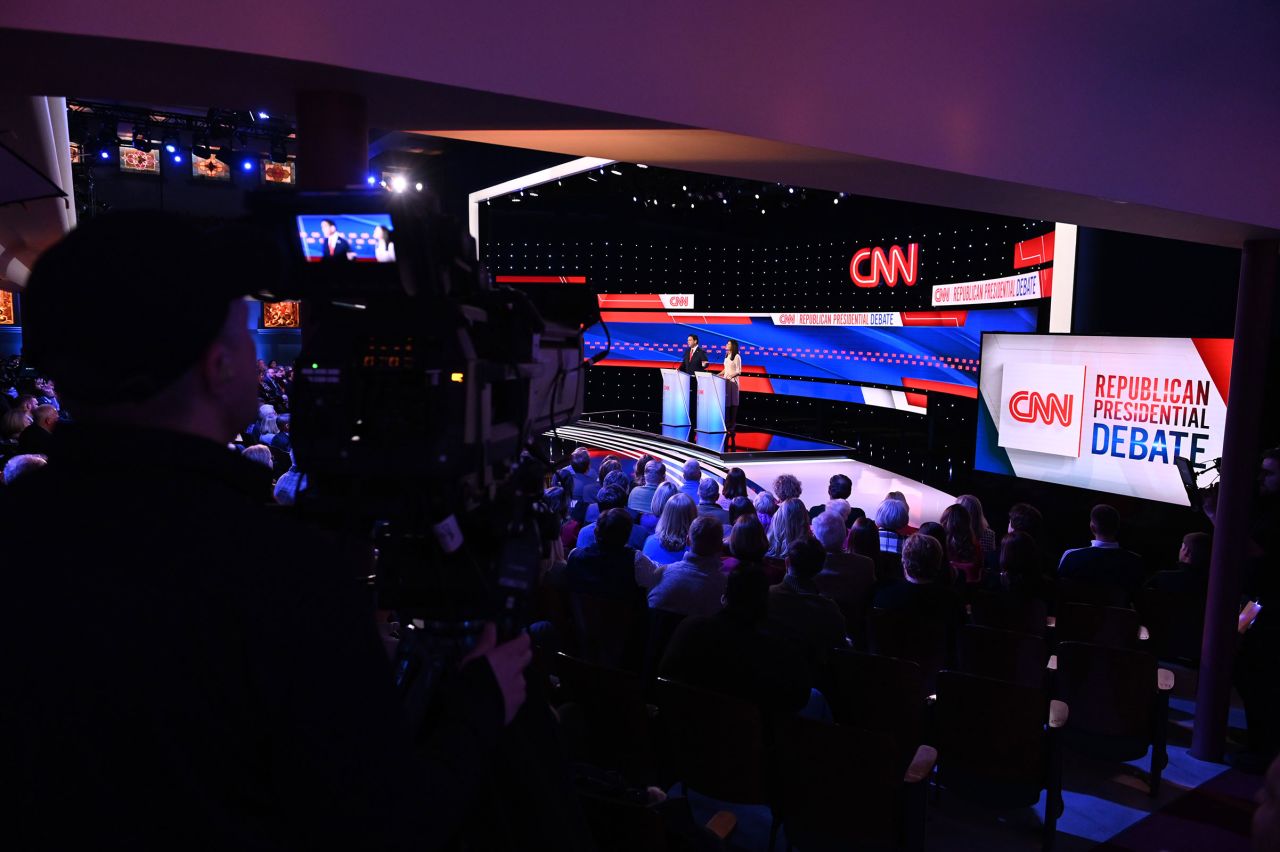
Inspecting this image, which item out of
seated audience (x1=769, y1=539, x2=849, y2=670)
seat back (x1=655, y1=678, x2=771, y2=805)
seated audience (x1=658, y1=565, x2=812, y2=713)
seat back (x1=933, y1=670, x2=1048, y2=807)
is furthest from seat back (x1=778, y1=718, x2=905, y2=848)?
seated audience (x1=769, y1=539, x2=849, y2=670)

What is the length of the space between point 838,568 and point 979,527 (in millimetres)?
1281

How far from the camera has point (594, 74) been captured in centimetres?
240

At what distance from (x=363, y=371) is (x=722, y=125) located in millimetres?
1711

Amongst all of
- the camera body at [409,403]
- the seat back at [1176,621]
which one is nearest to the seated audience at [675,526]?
the seat back at [1176,621]

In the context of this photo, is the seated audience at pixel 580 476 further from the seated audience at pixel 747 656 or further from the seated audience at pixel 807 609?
the seated audience at pixel 747 656

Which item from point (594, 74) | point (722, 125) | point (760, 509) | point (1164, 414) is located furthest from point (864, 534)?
point (1164, 414)

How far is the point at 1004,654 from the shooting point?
3787 millimetres

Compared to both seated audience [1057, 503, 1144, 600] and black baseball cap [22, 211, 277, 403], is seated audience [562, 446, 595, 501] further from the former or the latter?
black baseball cap [22, 211, 277, 403]

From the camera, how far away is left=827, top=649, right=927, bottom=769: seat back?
10.5 ft

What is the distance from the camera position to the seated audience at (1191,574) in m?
4.82

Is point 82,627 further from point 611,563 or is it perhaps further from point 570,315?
point 611,563

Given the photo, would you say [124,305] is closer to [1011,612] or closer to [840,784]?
[840,784]

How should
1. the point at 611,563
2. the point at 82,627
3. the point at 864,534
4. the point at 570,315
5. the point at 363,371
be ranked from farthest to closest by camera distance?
the point at 864,534 < the point at 611,563 < the point at 570,315 < the point at 363,371 < the point at 82,627

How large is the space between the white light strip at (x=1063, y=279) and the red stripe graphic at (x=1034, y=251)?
1067mm
